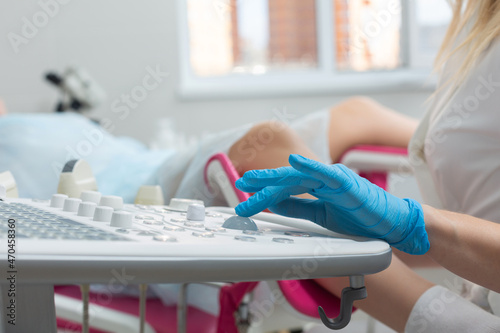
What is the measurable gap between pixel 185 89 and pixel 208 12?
539mm

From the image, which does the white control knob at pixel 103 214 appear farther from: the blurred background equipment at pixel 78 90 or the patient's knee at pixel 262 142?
the blurred background equipment at pixel 78 90

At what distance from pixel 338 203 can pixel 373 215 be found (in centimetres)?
3

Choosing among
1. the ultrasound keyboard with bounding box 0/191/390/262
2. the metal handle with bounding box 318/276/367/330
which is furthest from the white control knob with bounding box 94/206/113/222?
→ the metal handle with bounding box 318/276/367/330

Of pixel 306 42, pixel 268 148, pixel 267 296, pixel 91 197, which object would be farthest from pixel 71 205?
pixel 306 42

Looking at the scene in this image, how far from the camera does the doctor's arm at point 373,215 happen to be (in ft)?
1.61

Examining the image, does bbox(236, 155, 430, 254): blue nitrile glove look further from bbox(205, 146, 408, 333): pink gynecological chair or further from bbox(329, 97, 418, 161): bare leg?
bbox(329, 97, 418, 161): bare leg

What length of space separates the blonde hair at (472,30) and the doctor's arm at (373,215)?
32 centimetres

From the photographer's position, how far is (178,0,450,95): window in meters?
3.24

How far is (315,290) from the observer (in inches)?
33.2

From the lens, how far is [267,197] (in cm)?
54

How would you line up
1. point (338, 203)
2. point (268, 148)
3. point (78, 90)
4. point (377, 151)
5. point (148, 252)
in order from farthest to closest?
point (78, 90) → point (377, 151) → point (268, 148) → point (338, 203) → point (148, 252)

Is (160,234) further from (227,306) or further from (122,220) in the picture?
(227,306)

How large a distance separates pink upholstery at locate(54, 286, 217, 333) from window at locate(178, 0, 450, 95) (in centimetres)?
224

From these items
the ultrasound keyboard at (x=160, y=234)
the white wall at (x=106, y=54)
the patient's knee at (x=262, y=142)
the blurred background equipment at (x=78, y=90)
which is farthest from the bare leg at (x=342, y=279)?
the white wall at (x=106, y=54)
